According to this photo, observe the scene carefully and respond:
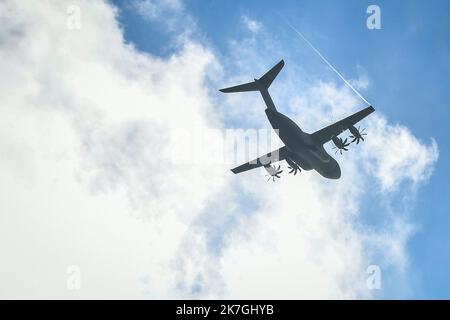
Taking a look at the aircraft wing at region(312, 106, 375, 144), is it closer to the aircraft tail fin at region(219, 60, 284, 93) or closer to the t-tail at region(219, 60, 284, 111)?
the t-tail at region(219, 60, 284, 111)

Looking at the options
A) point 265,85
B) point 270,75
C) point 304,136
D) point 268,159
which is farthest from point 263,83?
point 268,159

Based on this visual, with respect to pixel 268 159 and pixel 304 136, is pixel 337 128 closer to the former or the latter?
pixel 304 136

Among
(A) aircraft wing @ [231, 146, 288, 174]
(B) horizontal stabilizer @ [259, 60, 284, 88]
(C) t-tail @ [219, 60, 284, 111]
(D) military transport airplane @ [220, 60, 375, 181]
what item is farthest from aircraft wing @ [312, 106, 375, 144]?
(B) horizontal stabilizer @ [259, 60, 284, 88]

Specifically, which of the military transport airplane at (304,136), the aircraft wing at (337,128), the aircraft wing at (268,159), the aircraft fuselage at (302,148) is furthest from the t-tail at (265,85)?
the aircraft wing at (268,159)

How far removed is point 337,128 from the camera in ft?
132

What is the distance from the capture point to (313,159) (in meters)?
39.0

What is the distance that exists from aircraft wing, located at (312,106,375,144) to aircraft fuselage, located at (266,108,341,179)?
68 centimetres

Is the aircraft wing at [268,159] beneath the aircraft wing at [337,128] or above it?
beneath

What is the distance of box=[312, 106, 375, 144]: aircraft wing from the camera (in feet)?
130

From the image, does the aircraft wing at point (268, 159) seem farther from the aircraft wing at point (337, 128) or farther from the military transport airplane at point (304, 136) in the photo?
the aircraft wing at point (337, 128)

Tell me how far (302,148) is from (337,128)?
4810mm

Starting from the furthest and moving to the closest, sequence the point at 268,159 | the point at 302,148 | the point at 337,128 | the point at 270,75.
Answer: the point at 268,159 < the point at 337,128 < the point at 270,75 < the point at 302,148

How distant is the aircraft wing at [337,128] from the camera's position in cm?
3966
